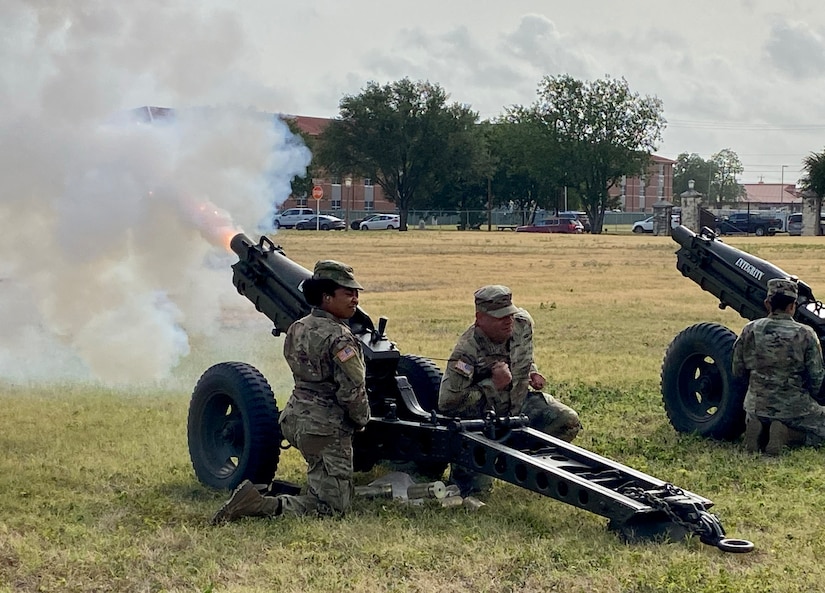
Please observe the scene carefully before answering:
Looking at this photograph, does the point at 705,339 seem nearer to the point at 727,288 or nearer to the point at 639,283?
the point at 727,288

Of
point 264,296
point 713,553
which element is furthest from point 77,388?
point 713,553

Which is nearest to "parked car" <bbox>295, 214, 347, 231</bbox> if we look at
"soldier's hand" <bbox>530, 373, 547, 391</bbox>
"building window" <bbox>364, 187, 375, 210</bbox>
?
"building window" <bbox>364, 187, 375, 210</bbox>

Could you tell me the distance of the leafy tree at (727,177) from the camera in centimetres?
15588

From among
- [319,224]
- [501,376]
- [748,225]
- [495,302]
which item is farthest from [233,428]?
[748,225]

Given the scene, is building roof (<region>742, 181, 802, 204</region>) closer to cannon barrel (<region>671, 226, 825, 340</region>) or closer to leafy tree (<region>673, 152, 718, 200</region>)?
leafy tree (<region>673, 152, 718, 200</region>)

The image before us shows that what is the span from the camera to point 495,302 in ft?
25.0

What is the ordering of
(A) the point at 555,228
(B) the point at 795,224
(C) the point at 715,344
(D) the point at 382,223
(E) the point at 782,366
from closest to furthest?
1. (E) the point at 782,366
2. (C) the point at 715,344
3. (D) the point at 382,223
4. (B) the point at 795,224
5. (A) the point at 555,228

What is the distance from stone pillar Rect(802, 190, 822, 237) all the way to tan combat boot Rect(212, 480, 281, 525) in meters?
61.3

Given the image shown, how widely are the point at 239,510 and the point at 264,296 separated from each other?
244cm

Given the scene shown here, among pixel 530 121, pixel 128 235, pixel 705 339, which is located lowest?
pixel 705 339

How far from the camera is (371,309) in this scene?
63.2ft

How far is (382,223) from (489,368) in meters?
61.2

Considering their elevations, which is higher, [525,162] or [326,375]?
[525,162]

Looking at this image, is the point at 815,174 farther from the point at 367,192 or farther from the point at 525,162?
the point at 367,192
